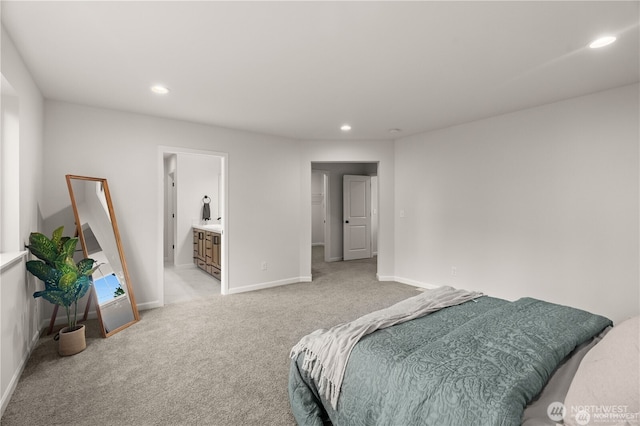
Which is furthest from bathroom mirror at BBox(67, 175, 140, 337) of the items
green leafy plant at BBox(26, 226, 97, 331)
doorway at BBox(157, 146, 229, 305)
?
doorway at BBox(157, 146, 229, 305)

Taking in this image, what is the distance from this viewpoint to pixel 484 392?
46.0 inches

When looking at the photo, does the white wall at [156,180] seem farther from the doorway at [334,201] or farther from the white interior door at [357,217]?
the white interior door at [357,217]

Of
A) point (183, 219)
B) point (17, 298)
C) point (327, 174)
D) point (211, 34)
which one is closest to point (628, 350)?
point (211, 34)

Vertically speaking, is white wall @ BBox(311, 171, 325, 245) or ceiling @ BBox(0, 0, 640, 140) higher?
ceiling @ BBox(0, 0, 640, 140)

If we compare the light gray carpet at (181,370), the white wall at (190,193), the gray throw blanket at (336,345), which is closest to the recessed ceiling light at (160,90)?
the light gray carpet at (181,370)

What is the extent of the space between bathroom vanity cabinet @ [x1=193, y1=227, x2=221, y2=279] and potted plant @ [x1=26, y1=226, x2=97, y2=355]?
2.57 m

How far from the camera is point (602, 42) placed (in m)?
2.19

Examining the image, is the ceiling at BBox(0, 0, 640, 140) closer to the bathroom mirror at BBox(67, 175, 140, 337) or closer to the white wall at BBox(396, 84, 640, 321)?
the white wall at BBox(396, 84, 640, 321)

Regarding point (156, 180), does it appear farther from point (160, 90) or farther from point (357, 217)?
point (357, 217)

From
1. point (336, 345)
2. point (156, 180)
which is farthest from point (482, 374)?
point (156, 180)

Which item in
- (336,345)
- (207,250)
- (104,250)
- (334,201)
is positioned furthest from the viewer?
(334,201)

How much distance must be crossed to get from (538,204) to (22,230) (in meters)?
5.06

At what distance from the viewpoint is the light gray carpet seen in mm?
1889

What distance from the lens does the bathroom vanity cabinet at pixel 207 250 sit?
530 centimetres
